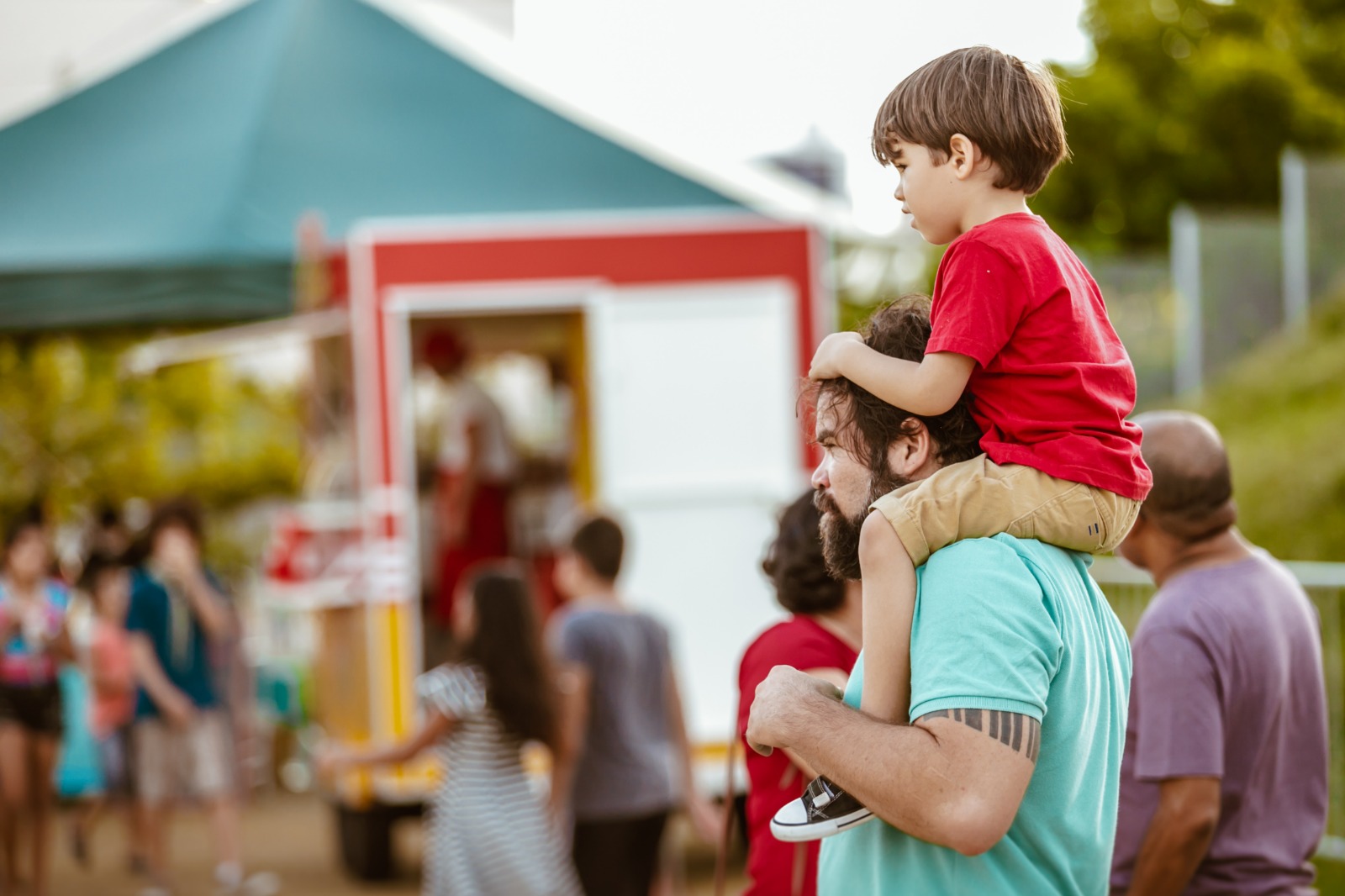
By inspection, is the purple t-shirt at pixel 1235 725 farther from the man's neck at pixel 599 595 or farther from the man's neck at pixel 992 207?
the man's neck at pixel 599 595

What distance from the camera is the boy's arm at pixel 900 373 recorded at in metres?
1.77

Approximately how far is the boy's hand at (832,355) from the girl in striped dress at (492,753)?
3.22 meters

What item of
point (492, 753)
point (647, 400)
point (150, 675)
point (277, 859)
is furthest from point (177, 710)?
point (492, 753)

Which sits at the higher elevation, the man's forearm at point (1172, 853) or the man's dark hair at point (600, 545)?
the man's dark hair at point (600, 545)

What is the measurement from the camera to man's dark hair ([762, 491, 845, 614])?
2.72 m

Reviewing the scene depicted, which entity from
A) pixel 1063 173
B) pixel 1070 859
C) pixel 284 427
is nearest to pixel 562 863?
pixel 1070 859

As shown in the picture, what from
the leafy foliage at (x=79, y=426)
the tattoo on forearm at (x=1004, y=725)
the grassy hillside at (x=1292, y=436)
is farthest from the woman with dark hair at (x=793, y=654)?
the leafy foliage at (x=79, y=426)

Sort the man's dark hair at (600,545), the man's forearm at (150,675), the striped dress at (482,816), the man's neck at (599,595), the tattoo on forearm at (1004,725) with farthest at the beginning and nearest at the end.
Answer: the man's forearm at (150,675) → the man's neck at (599,595) → the man's dark hair at (600,545) → the striped dress at (482,816) → the tattoo on forearm at (1004,725)

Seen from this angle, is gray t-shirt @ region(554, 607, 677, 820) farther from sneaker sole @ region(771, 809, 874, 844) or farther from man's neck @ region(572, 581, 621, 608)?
sneaker sole @ region(771, 809, 874, 844)

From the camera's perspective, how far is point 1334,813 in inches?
240

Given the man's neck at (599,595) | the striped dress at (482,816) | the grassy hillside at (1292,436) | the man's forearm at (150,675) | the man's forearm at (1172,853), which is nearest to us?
the man's forearm at (1172,853)

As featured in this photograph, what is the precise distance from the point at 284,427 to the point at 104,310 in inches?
571

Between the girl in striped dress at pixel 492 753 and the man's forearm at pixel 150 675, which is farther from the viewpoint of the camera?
the man's forearm at pixel 150 675

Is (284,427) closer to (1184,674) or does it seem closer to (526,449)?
(526,449)
